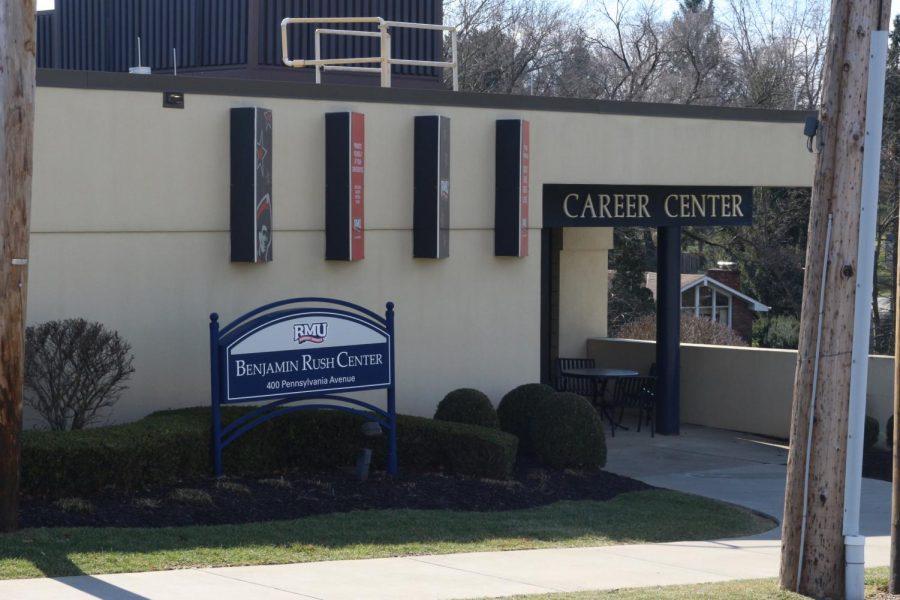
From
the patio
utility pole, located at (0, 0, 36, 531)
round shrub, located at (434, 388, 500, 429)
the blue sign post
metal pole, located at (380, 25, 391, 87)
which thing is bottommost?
the patio

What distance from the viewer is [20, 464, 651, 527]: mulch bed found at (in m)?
10.2

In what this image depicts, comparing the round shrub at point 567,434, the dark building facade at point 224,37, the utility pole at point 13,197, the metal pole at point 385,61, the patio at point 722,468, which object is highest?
the dark building facade at point 224,37

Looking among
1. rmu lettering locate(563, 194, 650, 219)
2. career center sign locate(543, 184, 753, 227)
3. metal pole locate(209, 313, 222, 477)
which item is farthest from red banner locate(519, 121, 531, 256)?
metal pole locate(209, 313, 222, 477)

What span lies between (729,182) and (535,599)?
1085 centimetres

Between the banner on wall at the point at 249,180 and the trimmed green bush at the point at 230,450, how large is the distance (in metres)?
1.78

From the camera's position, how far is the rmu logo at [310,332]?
1229 centimetres

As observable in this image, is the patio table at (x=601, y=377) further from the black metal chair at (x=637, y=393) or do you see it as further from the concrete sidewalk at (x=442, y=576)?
the concrete sidewalk at (x=442, y=576)

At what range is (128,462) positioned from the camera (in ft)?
35.8

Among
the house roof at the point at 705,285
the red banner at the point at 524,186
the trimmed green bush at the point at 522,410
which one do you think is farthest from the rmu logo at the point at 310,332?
the house roof at the point at 705,285

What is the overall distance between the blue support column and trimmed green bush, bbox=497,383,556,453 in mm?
4018

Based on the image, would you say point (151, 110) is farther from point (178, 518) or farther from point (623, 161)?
point (623, 161)

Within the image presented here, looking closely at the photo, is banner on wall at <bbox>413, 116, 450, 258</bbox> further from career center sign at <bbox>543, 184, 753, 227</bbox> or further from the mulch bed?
the mulch bed

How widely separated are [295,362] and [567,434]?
347 cm

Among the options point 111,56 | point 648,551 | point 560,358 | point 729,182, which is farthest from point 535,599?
point 111,56
